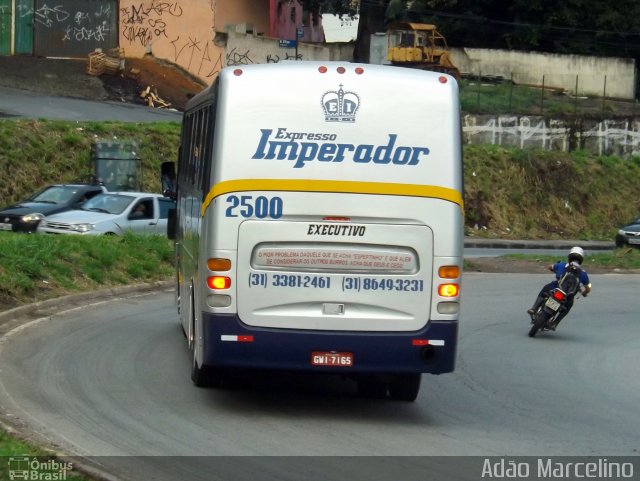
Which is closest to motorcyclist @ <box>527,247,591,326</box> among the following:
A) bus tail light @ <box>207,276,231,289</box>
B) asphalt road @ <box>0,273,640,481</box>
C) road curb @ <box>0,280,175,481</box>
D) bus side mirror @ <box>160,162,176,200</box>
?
asphalt road @ <box>0,273,640,481</box>

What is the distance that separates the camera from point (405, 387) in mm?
12133

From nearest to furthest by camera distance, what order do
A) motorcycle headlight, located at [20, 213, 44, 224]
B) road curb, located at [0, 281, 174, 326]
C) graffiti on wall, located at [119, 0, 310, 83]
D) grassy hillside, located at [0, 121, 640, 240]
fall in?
road curb, located at [0, 281, 174, 326] → motorcycle headlight, located at [20, 213, 44, 224] → grassy hillside, located at [0, 121, 640, 240] → graffiti on wall, located at [119, 0, 310, 83]

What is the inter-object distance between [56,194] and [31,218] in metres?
2.18

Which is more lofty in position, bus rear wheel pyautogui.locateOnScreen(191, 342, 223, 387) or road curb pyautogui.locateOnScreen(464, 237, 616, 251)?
bus rear wheel pyautogui.locateOnScreen(191, 342, 223, 387)

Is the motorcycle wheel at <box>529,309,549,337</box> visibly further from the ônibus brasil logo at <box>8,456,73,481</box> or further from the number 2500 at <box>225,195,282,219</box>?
the ônibus brasil logo at <box>8,456,73,481</box>

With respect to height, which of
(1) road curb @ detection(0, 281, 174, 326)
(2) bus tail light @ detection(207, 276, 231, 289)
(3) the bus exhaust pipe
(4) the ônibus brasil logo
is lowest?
(1) road curb @ detection(0, 281, 174, 326)

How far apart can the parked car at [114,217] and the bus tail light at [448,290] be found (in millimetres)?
14694

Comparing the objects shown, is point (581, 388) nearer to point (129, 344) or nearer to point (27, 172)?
point (129, 344)

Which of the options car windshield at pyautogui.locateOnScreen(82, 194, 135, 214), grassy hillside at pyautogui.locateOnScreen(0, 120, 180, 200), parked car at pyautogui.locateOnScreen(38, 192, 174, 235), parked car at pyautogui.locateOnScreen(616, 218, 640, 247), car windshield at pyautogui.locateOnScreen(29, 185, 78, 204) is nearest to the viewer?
parked car at pyautogui.locateOnScreen(38, 192, 174, 235)

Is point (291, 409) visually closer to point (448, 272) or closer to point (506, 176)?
point (448, 272)

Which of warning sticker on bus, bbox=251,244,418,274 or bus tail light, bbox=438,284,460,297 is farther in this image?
bus tail light, bbox=438,284,460,297

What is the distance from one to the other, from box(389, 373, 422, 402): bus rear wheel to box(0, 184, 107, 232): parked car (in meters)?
15.0

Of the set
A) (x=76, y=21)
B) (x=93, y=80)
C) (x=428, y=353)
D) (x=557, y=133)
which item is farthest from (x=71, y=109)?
(x=428, y=353)

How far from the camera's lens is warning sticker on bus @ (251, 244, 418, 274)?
10758mm
